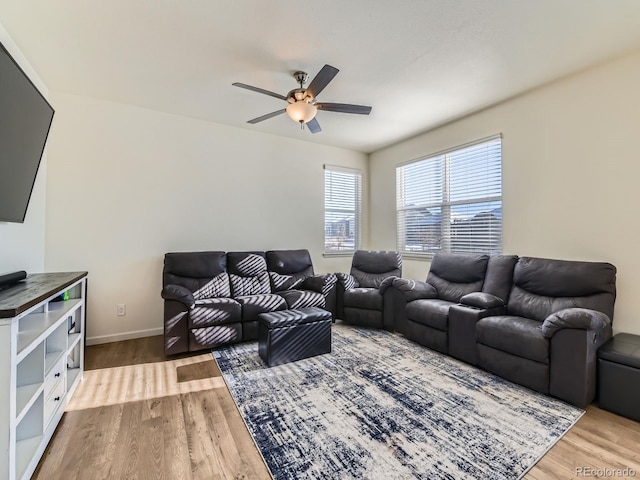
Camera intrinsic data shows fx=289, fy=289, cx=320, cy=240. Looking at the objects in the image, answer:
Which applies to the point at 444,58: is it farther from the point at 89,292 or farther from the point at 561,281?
the point at 89,292

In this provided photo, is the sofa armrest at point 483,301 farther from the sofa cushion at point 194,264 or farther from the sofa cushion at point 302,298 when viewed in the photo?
the sofa cushion at point 194,264

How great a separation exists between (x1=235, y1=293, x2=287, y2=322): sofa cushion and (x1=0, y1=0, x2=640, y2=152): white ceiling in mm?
2283

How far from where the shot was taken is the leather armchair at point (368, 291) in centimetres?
376

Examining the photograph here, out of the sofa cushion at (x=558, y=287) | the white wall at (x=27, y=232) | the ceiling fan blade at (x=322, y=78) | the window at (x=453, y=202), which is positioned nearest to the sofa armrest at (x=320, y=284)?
the window at (x=453, y=202)

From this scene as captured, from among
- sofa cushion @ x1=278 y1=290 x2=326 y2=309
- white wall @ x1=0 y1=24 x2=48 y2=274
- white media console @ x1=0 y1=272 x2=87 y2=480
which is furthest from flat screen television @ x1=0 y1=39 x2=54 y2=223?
sofa cushion @ x1=278 y1=290 x2=326 y2=309

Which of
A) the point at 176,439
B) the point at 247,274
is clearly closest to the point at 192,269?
the point at 247,274

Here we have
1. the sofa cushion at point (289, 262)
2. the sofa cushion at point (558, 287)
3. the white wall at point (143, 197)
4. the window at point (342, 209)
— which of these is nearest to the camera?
the sofa cushion at point (558, 287)

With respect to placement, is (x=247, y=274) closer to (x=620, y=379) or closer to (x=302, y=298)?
(x=302, y=298)

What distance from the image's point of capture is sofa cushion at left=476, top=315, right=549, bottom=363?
2240 millimetres

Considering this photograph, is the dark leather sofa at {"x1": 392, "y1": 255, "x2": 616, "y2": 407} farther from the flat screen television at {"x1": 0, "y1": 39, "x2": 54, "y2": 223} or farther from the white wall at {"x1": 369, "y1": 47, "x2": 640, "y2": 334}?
the flat screen television at {"x1": 0, "y1": 39, "x2": 54, "y2": 223}

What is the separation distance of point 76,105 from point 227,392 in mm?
3459

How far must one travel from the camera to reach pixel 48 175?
3084mm

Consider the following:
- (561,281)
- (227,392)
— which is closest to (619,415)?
(561,281)

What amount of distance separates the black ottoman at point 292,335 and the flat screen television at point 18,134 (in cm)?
206
